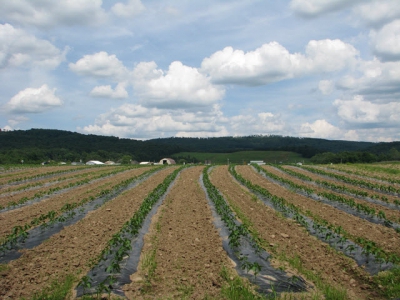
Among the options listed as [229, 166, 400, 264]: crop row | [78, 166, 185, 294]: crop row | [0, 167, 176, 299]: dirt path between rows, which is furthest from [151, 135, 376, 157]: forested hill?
[78, 166, 185, 294]: crop row

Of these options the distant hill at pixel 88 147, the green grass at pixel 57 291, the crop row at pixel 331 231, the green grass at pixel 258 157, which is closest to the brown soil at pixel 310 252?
the crop row at pixel 331 231

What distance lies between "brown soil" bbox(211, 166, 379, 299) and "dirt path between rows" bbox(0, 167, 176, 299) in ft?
15.5

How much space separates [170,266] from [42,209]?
966cm

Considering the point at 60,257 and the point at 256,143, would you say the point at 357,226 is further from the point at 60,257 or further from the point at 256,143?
the point at 256,143

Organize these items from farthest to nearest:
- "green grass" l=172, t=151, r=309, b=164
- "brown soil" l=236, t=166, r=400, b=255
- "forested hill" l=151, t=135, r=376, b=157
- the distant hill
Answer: "forested hill" l=151, t=135, r=376, b=157
"green grass" l=172, t=151, r=309, b=164
the distant hill
"brown soil" l=236, t=166, r=400, b=255

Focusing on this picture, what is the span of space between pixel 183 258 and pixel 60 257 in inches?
120

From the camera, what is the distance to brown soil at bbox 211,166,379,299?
714 cm

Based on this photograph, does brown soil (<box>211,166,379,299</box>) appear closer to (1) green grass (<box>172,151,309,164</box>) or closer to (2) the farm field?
(2) the farm field

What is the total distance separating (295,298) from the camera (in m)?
6.41

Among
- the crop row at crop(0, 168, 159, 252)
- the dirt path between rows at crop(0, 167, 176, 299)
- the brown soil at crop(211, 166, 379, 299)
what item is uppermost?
the crop row at crop(0, 168, 159, 252)

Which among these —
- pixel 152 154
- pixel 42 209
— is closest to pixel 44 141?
pixel 152 154

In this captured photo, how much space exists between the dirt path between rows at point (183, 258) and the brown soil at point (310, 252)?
161cm

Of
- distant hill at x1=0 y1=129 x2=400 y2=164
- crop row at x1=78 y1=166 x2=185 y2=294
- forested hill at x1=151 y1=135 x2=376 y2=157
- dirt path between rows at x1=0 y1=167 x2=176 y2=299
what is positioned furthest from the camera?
forested hill at x1=151 y1=135 x2=376 y2=157

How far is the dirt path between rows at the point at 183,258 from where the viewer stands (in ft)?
22.3
